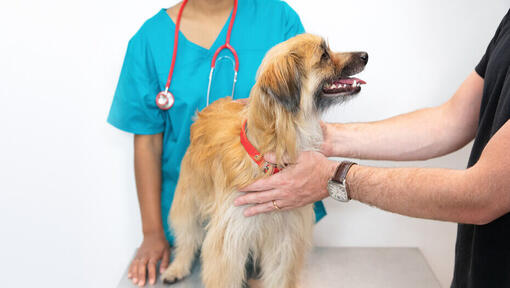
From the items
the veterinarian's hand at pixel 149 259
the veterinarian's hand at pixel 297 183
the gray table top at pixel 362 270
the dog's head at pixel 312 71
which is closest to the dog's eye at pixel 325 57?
the dog's head at pixel 312 71

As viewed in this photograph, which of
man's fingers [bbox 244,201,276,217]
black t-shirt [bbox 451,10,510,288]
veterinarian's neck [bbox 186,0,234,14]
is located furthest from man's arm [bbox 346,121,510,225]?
veterinarian's neck [bbox 186,0,234,14]

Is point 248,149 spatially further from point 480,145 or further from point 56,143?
point 56,143

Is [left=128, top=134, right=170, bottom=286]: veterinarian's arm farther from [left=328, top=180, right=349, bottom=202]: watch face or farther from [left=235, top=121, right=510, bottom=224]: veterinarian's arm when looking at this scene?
[left=328, top=180, right=349, bottom=202]: watch face

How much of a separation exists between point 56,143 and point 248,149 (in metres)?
1.09

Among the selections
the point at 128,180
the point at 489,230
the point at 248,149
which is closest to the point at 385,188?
the point at 489,230

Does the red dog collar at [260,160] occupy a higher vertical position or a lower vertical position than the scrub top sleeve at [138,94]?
lower

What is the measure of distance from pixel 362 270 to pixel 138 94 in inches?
42.4

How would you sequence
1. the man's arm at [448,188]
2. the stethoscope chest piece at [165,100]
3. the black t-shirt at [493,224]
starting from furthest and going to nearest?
the stethoscope chest piece at [165,100]
the black t-shirt at [493,224]
the man's arm at [448,188]

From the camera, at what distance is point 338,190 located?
1.03 metres

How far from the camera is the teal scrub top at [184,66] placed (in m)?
1.42

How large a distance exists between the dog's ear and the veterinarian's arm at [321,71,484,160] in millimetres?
317

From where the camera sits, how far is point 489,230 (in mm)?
945

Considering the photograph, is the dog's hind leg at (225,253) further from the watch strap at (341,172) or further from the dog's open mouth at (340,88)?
the dog's open mouth at (340,88)

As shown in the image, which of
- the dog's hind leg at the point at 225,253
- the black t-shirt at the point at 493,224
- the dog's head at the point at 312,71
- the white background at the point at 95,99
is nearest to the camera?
the black t-shirt at the point at 493,224
